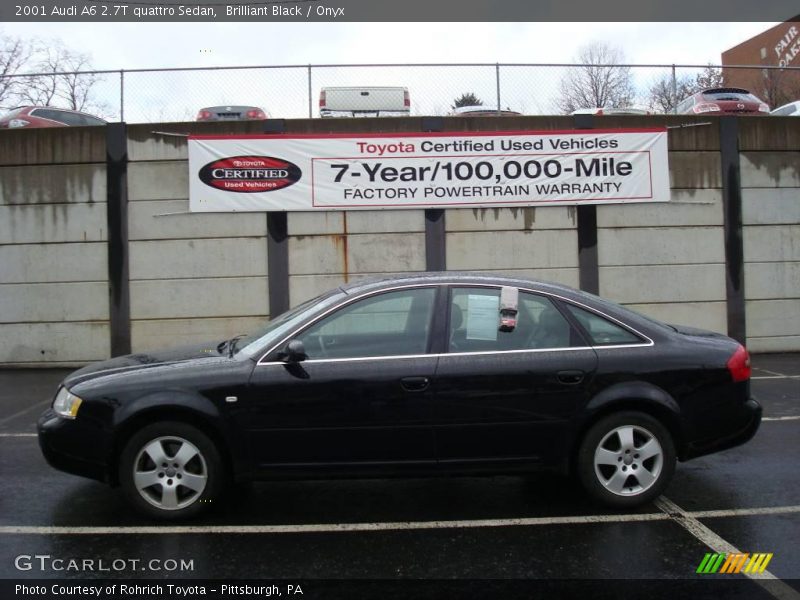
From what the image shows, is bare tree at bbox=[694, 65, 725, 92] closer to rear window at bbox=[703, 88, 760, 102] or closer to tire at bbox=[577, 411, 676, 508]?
rear window at bbox=[703, 88, 760, 102]

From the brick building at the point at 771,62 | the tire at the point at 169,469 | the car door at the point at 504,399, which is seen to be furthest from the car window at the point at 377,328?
the brick building at the point at 771,62

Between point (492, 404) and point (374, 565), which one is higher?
point (492, 404)

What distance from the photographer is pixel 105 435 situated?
412 cm

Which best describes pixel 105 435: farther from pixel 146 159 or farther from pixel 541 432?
pixel 146 159

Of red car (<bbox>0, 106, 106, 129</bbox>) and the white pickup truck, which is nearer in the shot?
the white pickup truck

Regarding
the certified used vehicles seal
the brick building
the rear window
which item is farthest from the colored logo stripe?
the rear window

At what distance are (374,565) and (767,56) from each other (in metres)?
49.2

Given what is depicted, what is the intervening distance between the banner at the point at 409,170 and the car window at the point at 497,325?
6.95 metres

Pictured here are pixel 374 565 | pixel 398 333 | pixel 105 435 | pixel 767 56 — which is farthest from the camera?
pixel 767 56

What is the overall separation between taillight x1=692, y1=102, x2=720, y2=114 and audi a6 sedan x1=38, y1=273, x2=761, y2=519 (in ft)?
37.4

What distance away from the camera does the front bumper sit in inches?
163

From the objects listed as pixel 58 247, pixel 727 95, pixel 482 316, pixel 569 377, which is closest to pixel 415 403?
pixel 482 316

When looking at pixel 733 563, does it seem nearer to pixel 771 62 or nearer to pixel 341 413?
pixel 341 413

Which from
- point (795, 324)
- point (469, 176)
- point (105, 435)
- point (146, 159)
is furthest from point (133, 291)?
point (795, 324)
